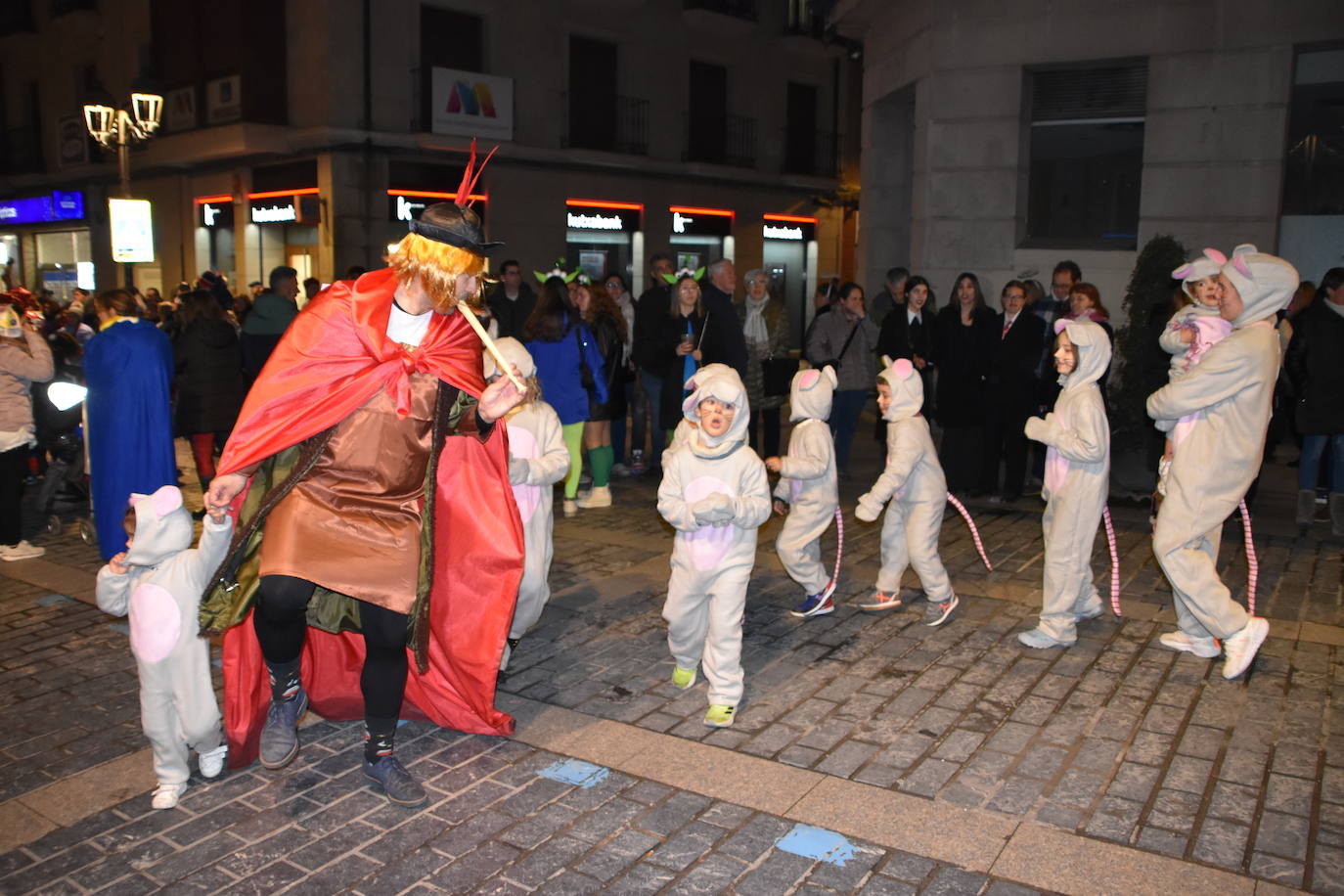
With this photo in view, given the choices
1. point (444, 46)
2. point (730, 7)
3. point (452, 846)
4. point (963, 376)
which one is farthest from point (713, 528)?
point (730, 7)

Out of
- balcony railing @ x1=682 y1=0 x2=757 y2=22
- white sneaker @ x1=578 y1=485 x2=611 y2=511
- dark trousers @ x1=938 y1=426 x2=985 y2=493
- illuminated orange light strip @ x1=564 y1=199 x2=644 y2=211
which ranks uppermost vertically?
balcony railing @ x1=682 y1=0 x2=757 y2=22

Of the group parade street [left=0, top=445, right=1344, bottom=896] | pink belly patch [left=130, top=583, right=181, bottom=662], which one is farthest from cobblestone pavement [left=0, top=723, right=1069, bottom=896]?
pink belly patch [left=130, top=583, right=181, bottom=662]

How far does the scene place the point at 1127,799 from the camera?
4.28 m

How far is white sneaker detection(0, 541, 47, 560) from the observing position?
7.98 m

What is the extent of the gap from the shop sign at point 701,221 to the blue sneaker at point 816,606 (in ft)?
65.2

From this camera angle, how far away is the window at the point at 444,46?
21328 mm

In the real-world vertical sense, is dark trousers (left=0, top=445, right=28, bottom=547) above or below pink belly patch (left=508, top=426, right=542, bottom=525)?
below

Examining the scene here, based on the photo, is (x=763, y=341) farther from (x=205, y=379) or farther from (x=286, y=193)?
(x=286, y=193)

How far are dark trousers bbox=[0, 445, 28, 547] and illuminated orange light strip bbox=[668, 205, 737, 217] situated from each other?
1896cm

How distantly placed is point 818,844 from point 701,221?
23375mm

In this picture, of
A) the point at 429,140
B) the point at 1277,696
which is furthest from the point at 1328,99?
the point at 429,140

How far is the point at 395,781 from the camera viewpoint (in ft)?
13.9

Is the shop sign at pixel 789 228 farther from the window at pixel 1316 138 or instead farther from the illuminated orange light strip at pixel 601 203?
the window at pixel 1316 138

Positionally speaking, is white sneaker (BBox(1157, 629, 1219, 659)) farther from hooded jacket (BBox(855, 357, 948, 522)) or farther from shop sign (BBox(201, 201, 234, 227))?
shop sign (BBox(201, 201, 234, 227))
